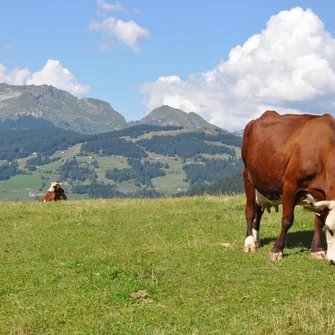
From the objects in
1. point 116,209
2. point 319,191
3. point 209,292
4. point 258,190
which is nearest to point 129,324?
point 209,292

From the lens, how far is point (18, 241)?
16156 millimetres

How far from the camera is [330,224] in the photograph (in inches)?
413

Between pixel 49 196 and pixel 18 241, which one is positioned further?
pixel 49 196

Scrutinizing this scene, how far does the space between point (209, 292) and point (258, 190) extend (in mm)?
5363

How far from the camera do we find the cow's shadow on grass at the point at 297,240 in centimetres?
1411

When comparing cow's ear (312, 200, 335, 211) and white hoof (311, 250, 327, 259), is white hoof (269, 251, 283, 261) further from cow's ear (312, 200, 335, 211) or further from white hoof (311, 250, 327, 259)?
cow's ear (312, 200, 335, 211)

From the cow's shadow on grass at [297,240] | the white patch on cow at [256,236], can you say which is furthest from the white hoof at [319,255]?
the white patch on cow at [256,236]

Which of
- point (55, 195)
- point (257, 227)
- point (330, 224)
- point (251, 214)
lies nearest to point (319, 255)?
point (330, 224)

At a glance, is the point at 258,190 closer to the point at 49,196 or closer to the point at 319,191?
the point at 319,191

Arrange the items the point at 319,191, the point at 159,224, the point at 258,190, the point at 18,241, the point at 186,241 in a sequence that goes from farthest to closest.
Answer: the point at 159,224
the point at 18,241
the point at 186,241
the point at 258,190
the point at 319,191

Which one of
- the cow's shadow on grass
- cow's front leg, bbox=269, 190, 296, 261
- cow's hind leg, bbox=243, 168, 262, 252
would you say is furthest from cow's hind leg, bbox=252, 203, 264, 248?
cow's front leg, bbox=269, 190, 296, 261

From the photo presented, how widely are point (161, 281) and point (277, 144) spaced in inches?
203

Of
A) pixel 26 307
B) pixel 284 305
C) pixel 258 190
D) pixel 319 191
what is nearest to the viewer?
pixel 284 305

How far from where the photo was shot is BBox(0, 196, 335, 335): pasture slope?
25.0 ft
